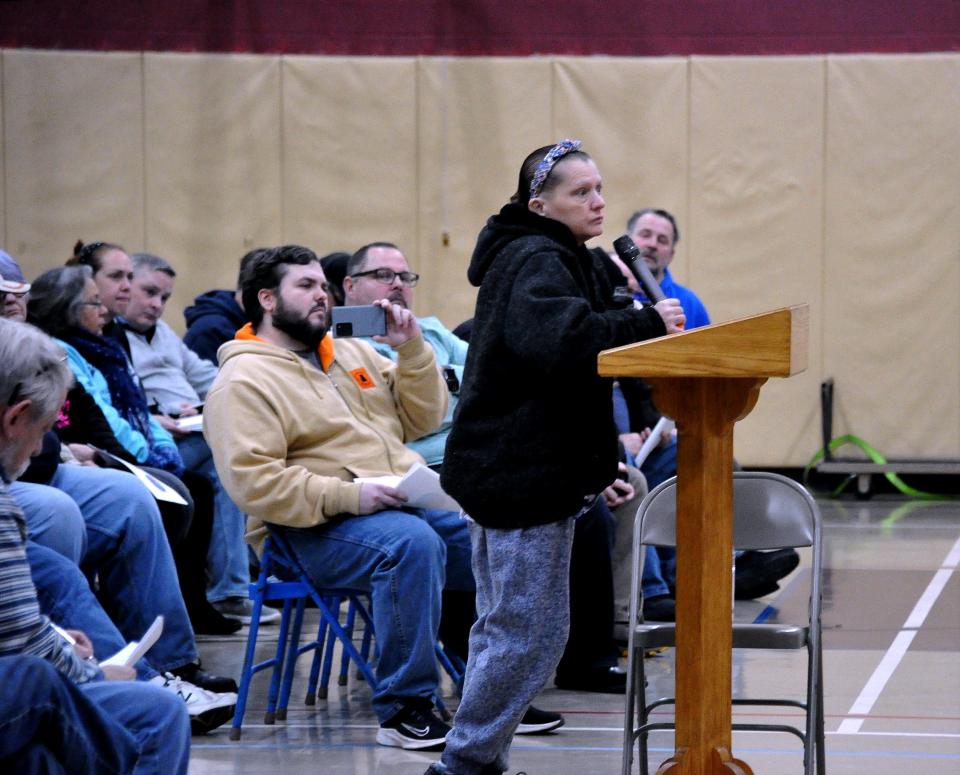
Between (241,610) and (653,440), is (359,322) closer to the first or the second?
(653,440)

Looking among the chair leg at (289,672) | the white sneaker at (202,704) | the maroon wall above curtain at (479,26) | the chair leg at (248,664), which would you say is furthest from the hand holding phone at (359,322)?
the maroon wall above curtain at (479,26)

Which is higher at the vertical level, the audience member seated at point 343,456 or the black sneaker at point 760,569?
the audience member seated at point 343,456

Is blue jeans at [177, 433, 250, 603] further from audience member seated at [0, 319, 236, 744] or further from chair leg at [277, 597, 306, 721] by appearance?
audience member seated at [0, 319, 236, 744]

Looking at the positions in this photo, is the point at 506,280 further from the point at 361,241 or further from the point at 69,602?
the point at 361,241

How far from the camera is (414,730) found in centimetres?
395

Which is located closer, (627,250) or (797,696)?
(627,250)

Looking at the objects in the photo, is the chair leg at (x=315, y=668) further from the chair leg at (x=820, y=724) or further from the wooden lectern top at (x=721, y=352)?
the wooden lectern top at (x=721, y=352)

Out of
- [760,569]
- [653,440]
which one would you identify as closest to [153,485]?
[653,440]

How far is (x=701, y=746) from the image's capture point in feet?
8.85

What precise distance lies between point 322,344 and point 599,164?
5350 mm

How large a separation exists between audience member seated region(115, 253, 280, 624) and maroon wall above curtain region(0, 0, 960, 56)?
382 cm

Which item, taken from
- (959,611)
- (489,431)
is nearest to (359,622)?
(959,611)

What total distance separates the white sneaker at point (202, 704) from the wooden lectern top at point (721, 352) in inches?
77.5

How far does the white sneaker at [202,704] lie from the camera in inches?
159
